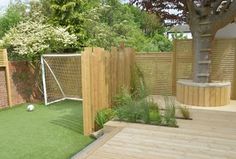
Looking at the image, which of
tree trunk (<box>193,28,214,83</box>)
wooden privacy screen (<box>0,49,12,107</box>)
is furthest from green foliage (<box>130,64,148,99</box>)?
wooden privacy screen (<box>0,49,12,107</box>)

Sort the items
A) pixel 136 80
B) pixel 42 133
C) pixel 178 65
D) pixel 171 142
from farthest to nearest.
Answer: pixel 178 65 < pixel 136 80 < pixel 42 133 < pixel 171 142

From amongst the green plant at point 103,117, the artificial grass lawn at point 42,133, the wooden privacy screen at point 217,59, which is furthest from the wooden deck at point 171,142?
the wooden privacy screen at point 217,59

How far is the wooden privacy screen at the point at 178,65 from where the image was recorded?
6.88 m

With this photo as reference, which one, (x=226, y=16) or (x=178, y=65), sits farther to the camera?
(x=178, y=65)

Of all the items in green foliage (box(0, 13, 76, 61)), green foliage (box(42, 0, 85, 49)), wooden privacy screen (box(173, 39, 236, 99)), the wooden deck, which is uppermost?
green foliage (box(42, 0, 85, 49))

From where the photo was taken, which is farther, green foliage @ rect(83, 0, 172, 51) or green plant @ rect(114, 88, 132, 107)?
green foliage @ rect(83, 0, 172, 51)

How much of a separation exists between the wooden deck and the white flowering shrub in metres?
4.51

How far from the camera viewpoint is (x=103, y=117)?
5.18m

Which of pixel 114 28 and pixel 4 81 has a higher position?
pixel 114 28

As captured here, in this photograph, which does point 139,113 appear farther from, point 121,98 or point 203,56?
point 203,56

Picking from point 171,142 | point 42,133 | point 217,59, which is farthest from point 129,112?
point 217,59

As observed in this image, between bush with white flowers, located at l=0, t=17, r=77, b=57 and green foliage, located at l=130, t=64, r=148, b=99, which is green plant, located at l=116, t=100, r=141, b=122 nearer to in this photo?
green foliage, located at l=130, t=64, r=148, b=99

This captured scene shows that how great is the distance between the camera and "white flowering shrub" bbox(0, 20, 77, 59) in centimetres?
811

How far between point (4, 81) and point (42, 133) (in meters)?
3.32
